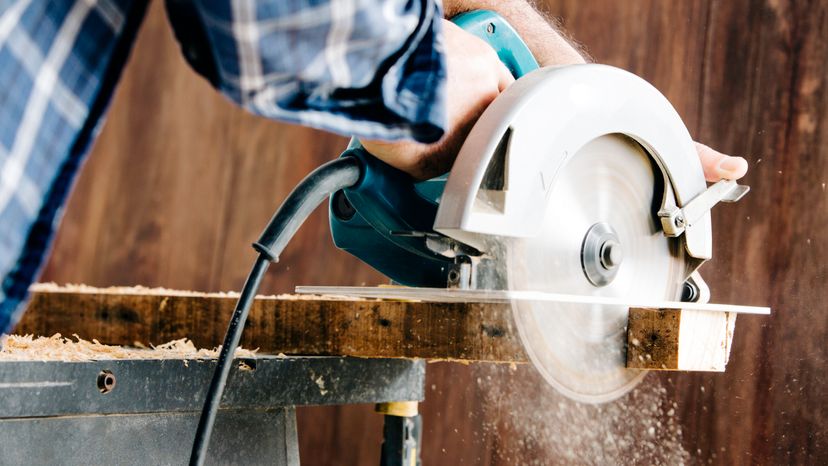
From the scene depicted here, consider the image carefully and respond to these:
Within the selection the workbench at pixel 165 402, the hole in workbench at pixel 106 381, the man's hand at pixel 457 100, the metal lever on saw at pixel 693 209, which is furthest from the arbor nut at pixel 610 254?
the hole in workbench at pixel 106 381

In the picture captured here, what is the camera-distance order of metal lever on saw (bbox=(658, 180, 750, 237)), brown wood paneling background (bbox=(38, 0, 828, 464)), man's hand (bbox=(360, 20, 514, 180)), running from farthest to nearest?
brown wood paneling background (bbox=(38, 0, 828, 464)) → metal lever on saw (bbox=(658, 180, 750, 237)) → man's hand (bbox=(360, 20, 514, 180))

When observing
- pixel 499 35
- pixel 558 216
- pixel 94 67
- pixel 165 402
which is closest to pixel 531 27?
pixel 499 35

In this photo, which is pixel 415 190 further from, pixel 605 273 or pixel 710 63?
pixel 710 63

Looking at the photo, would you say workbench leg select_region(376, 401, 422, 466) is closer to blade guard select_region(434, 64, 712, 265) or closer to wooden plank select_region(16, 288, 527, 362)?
wooden plank select_region(16, 288, 527, 362)

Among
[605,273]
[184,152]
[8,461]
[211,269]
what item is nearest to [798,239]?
[605,273]

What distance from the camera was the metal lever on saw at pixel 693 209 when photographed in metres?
1.19

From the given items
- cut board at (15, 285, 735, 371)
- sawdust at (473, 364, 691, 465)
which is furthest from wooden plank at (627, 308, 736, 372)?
Answer: sawdust at (473, 364, 691, 465)

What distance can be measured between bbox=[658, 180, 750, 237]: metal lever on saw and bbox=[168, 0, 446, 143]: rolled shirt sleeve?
0.57m

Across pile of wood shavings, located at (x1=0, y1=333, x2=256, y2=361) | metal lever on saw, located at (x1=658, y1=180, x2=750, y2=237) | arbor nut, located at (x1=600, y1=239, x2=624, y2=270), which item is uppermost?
metal lever on saw, located at (x1=658, y1=180, x2=750, y2=237)

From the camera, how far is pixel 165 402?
1049mm

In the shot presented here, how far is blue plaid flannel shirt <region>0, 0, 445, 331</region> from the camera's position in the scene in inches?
22.4

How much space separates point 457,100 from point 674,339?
368 mm

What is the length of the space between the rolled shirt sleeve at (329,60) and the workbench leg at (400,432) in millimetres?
734

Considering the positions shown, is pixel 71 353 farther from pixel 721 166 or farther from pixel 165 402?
pixel 721 166
